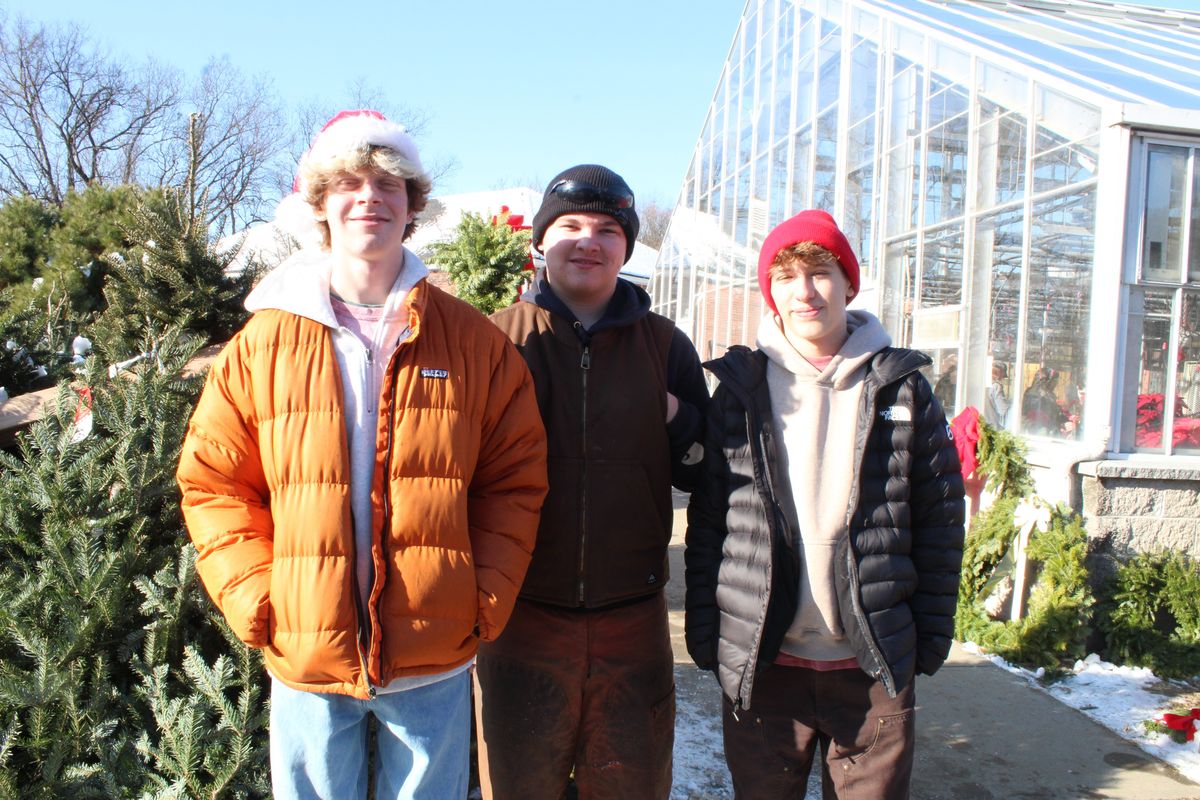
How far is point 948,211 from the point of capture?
278 inches

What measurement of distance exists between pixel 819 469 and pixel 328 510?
1188 mm

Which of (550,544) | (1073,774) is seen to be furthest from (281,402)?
(1073,774)

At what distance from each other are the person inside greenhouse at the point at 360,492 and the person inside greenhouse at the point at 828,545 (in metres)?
0.59

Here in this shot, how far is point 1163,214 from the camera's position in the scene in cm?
525

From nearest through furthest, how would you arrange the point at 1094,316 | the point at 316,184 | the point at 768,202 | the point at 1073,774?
the point at 316,184, the point at 1073,774, the point at 1094,316, the point at 768,202

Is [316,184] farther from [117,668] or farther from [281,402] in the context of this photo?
[117,668]

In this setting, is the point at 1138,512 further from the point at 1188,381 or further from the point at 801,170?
the point at 801,170

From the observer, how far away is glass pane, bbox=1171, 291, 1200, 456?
5.29m

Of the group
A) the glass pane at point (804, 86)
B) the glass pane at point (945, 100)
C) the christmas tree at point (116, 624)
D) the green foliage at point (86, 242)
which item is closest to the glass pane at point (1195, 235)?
the glass pane at point (945, 100)

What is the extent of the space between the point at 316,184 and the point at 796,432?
1.31m

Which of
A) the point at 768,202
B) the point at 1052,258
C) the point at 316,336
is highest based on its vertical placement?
the point at 768,202

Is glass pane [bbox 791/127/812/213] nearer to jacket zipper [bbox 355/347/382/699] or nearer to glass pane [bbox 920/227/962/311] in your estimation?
glass pane [bbox 920/227/962/311]

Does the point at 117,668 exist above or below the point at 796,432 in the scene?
below

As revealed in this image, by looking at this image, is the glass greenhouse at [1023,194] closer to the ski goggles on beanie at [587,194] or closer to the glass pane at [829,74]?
the glass pane at [829,74]
